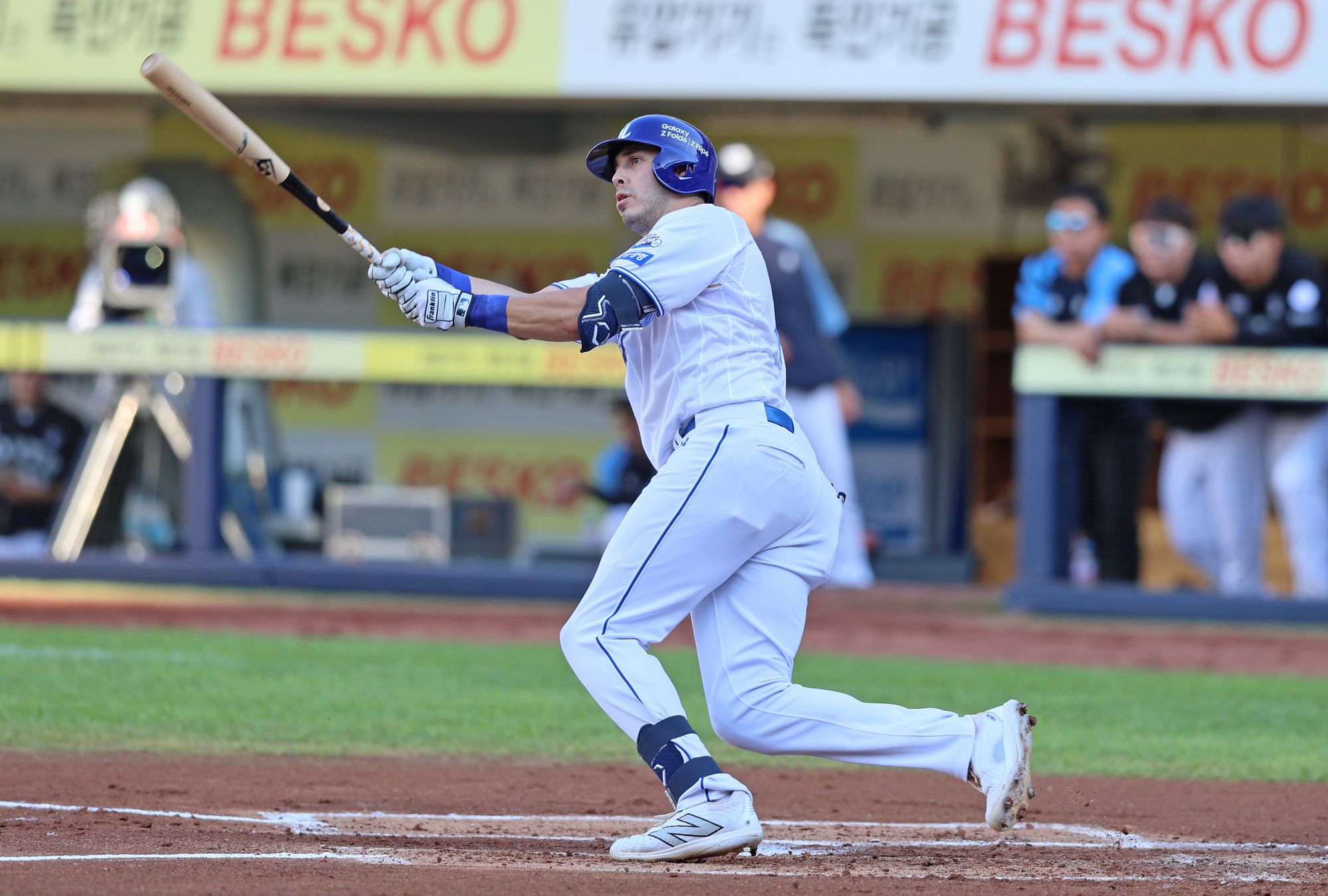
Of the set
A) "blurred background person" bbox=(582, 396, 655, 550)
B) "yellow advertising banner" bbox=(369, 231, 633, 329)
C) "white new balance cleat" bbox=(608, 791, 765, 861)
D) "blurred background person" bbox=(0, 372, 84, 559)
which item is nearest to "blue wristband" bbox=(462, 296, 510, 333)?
"white new balance cleat" bbox=(608, 791, 765, 861)

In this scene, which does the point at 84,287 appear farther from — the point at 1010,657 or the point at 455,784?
the point at 455,784

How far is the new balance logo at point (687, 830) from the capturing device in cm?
403

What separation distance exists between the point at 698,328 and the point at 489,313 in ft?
1.49

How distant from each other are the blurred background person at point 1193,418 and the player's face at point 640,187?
537cm

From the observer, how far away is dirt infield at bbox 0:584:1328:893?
3895mm

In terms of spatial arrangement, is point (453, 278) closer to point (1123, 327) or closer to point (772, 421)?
point (772, 421)

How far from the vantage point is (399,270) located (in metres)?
4.24

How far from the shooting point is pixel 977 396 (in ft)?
45.5

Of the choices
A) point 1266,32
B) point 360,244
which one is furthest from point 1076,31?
point 360,244

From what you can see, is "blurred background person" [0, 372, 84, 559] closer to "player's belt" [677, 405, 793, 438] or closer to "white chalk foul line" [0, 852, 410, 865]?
"white chalk foul line" [0, 852, 410, 865]

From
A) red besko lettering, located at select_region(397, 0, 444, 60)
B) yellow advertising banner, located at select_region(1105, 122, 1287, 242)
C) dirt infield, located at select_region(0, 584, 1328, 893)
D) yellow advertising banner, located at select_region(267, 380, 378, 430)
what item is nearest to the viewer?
dirt infield, located at select_region(0, 584, 1328, 893)

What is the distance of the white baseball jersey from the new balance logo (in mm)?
820

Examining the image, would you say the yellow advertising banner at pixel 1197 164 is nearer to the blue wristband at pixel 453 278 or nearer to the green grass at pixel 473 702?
the green grass at pixel 473 702

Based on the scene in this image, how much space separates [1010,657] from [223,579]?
4.36 m
